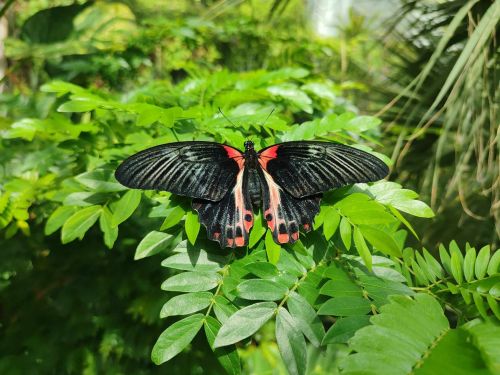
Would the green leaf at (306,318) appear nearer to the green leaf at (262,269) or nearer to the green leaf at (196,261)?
the green leaf at (262,269)

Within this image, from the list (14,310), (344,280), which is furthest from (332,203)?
(14,310)

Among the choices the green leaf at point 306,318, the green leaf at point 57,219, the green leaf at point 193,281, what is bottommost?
the green leaf at point 57,219

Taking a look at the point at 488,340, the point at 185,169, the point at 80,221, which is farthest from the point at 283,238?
the point at 80,221

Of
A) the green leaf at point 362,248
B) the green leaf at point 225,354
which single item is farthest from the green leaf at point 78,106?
the green leaf at point 362,248

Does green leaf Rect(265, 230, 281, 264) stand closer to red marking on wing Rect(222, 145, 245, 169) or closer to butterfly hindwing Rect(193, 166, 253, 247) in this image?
butterfly hindwing Rect(193, 166, 253, 247)

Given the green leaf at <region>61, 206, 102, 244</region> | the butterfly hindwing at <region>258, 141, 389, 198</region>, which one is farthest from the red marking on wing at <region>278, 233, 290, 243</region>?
the green leaf at <region>61, 206, 102, 244</region>

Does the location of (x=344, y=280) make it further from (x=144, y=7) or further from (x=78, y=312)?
(x=144, y=7)
